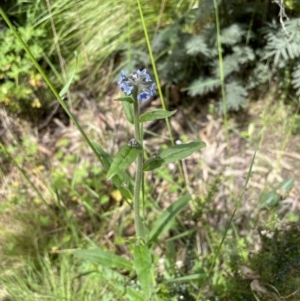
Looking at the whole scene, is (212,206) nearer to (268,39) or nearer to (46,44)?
(268,39)

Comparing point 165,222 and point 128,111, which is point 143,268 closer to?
point 165,222

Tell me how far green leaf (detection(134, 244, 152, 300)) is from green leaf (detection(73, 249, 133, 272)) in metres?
0.16

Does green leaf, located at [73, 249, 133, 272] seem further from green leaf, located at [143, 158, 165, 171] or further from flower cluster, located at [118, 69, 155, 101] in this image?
flower cluster, located at [118, 69, 155, 101]

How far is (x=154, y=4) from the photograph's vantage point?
6.29ft

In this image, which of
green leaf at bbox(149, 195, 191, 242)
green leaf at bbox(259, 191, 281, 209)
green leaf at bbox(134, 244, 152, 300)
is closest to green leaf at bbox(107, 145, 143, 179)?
green leaf at bbox(134, 244, 152, 300)

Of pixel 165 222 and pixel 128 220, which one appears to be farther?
pixel 128 220

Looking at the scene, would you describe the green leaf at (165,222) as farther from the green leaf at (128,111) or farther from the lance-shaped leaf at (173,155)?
the green leaf at (128,111)

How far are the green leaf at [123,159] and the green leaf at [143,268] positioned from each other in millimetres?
310

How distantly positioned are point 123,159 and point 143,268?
337mm

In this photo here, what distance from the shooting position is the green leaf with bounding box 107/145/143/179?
959mm

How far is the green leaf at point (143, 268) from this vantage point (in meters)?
1.16

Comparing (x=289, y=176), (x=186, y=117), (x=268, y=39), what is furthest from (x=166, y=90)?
(x=289, y=176)

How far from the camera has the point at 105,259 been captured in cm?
134

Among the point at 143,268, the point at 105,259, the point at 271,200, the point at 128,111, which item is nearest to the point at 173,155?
the point at 128,111
